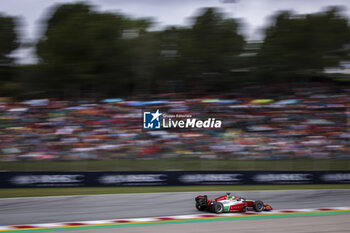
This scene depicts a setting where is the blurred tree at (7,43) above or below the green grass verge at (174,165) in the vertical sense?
above

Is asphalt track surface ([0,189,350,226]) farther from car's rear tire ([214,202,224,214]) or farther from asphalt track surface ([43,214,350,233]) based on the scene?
A: asphalt track surface ([43,214,350,233])

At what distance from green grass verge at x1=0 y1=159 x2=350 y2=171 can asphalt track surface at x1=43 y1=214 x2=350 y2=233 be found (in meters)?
5.18

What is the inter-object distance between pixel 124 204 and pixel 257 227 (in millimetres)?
3812

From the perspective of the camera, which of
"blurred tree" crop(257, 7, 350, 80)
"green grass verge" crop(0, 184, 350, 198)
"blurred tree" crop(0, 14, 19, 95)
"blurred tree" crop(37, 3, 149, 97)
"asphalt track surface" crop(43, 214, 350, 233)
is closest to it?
"asphalt track surface" crop(43, 214, 350, 233)

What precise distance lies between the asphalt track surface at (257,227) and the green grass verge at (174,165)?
5176mm

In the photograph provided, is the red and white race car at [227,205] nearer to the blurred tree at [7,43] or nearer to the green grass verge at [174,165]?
the green grass verge at [174,165]

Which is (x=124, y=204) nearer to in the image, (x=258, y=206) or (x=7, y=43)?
(x=258, y=206)

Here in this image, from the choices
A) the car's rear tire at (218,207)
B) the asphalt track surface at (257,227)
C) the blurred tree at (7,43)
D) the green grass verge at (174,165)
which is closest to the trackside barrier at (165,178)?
the green grass verge at (174,165)

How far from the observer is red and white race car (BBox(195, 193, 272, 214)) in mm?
8680

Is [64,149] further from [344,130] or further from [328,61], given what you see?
[328,61]

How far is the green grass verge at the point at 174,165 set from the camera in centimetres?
1230

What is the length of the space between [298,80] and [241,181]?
9391mm

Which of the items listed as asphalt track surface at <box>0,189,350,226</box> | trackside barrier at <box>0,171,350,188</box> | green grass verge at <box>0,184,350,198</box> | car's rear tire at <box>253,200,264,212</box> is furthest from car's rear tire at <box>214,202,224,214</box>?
trackside barrier at <box>0,171,350,188</box>

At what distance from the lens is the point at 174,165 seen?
13148mm
